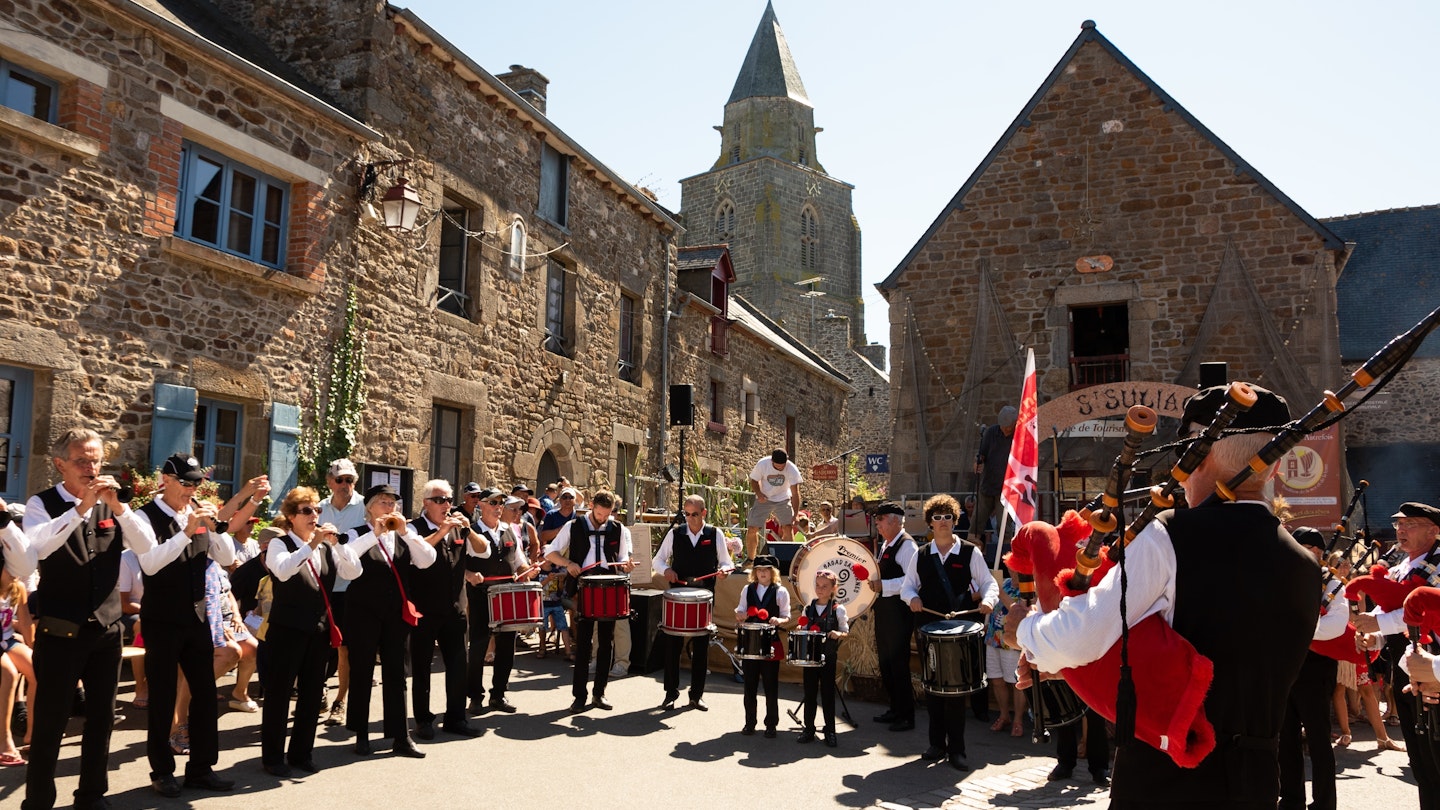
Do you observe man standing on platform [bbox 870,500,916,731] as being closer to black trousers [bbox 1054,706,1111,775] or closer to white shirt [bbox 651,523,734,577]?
white shirt [bbox 651,523,734,577]

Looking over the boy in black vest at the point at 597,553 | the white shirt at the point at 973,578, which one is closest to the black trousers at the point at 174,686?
the boy in black vest at the point at 597,553

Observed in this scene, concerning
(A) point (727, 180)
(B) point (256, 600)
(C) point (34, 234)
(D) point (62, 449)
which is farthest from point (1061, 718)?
(A) point (727, 180)

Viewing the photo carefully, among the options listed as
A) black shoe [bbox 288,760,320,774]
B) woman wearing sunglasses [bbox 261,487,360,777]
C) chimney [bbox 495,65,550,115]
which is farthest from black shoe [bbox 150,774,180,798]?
chimney [bbox 495,65,550,115]

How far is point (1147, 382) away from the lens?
1409 centimetres

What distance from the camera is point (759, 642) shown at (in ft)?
26.6

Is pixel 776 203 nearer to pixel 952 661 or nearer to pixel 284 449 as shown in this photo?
pixel 284 449

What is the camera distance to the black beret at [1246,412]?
2928 mm

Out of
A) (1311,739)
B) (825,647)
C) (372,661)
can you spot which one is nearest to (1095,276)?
(825,647)

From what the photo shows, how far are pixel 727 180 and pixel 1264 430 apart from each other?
5313 centimetres

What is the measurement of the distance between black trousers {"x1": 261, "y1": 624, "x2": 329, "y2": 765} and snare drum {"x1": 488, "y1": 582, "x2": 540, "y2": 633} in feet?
6.32

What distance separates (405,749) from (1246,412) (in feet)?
18.2

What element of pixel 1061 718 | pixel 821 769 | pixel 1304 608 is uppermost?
pixel 1304 608

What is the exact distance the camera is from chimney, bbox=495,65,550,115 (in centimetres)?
1694

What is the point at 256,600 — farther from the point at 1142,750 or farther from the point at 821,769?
the point at 1142,750
